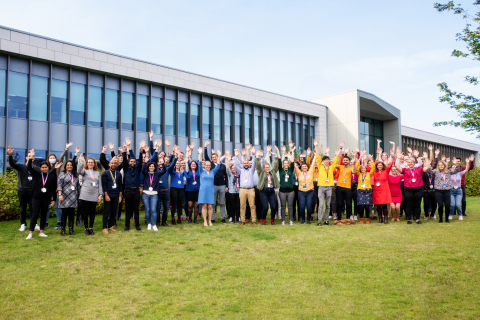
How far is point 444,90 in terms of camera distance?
11641 mm

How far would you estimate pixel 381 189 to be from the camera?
36.1ft


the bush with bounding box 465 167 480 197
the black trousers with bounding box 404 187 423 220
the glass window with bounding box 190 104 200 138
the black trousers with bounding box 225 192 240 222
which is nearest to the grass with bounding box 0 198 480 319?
the black trousers with bounding box 404 187 423 220

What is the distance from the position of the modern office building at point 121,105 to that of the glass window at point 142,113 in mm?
62

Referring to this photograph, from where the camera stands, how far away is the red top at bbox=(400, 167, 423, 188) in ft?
35.3

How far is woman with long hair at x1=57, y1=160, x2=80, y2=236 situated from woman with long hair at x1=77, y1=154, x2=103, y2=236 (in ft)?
0.61

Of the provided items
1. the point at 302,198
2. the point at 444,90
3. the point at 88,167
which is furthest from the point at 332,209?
the point at 88,167

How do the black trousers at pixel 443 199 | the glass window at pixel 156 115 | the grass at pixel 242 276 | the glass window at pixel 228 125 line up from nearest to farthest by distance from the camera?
the grass at pixel 242 276 < the black trousers at pixel 443 199 < the glass window at pixel 156 115 < the glass window at pixel 228 125

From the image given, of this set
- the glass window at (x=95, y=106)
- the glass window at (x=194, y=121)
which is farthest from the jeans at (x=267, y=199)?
the glass window at (x=194, y=121)

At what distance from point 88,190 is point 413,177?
903 centimetres

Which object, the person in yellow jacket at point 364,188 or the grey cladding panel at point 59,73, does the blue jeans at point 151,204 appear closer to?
the person in yellow jacket at point 364,188

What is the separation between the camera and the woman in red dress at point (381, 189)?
1097 cm

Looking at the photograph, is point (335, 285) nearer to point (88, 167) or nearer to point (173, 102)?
point (88, 167)

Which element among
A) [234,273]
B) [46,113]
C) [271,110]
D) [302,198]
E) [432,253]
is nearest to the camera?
[234,273]

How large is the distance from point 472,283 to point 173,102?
Answer: 2156 cm
